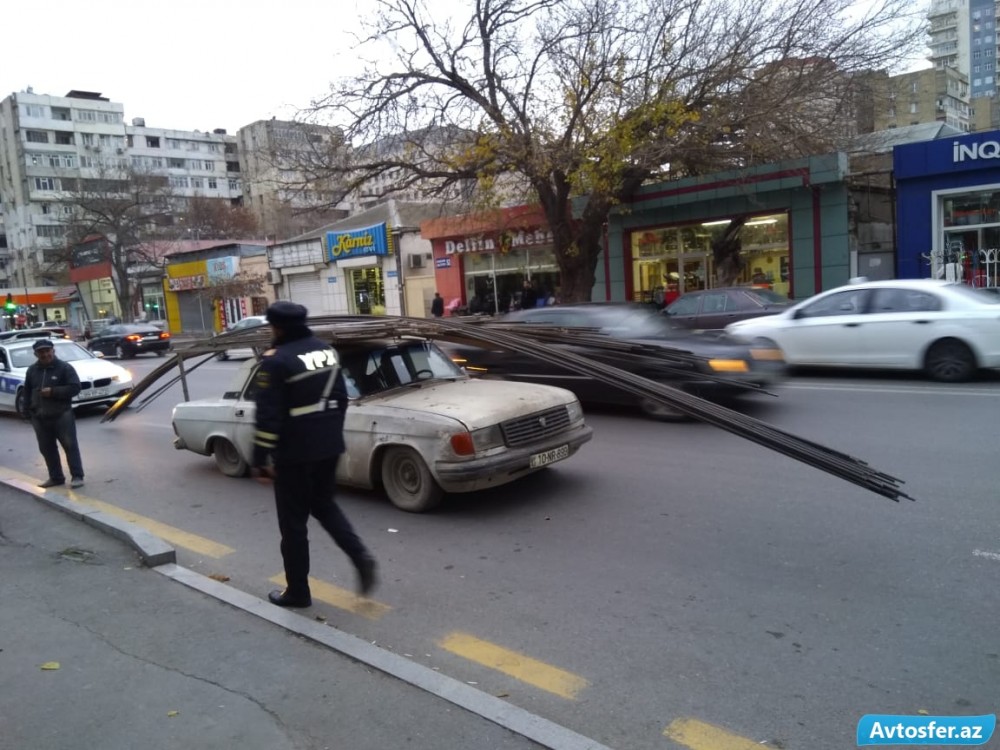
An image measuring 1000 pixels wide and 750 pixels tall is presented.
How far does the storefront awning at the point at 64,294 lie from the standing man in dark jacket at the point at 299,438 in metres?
69.9

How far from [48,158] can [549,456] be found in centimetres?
9613

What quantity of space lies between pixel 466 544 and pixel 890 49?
1872 centimetres

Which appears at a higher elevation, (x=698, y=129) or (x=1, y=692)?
(x=698, y=129)

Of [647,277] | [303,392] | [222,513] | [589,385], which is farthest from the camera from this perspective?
[647,277]

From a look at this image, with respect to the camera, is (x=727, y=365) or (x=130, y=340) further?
(x=130, y=340)

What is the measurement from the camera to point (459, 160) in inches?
760

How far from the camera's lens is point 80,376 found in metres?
13.3

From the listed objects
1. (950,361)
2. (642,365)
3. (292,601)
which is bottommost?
(292,601)

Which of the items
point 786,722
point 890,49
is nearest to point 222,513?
point 786,722

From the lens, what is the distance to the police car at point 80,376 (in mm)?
A: 13141

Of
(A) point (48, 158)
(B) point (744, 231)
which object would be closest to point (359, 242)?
(B) point (744, 231)

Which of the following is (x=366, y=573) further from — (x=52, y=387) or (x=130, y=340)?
(x=130, y=340)

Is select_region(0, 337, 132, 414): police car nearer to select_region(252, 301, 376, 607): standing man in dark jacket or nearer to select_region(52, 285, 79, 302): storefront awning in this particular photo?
select_region(252, 301, 376, 607): standing man in dark jacket

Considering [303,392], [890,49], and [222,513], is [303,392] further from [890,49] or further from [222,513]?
[890,49]
